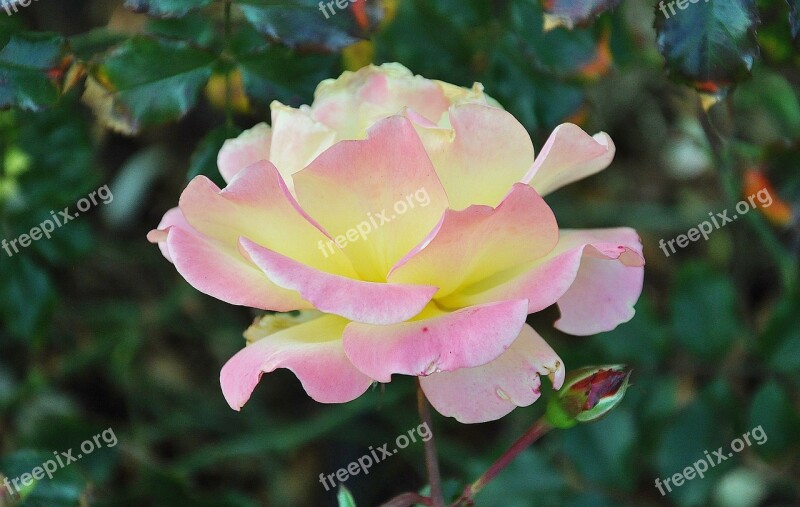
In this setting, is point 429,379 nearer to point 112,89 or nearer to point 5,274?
point 112,89

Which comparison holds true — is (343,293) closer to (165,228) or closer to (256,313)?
(165,228)

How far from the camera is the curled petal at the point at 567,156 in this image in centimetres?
64

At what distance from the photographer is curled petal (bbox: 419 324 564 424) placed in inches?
25.1

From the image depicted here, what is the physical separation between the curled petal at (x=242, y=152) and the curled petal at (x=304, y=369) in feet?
0.57

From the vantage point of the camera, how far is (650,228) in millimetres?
1755

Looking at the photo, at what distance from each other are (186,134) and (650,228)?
1.07 m

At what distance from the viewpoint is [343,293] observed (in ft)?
1.90
